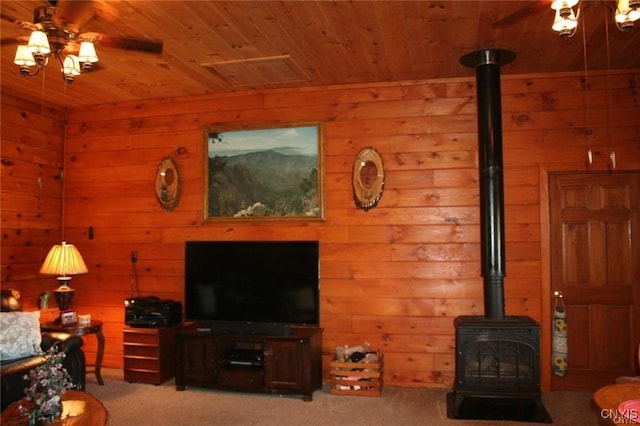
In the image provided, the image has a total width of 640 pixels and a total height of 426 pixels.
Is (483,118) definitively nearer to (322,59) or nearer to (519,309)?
(322,59)

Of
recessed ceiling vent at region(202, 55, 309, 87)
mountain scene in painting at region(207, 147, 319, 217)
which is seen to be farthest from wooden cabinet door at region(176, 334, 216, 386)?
recessed ceiling vent at region(202, 55, 309, 87)

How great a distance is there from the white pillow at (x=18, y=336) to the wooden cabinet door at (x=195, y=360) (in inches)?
45.7

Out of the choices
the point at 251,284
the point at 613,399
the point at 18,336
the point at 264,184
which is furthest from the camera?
the point at 264,184

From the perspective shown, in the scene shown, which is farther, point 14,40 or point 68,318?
point 68,318

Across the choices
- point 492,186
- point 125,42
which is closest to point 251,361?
point 492,186

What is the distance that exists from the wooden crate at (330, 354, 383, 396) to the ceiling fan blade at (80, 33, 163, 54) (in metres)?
2.86

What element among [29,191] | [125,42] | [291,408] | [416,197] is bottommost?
[291,408]

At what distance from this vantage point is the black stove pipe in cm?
407

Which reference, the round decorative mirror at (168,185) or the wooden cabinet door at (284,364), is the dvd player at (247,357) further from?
the round decorative mirror at (168,185)

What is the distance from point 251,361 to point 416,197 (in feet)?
6.66

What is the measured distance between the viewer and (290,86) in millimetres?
4891

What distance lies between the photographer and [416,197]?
15.3 ft

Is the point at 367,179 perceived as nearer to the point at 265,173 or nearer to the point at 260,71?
the point at 265,173

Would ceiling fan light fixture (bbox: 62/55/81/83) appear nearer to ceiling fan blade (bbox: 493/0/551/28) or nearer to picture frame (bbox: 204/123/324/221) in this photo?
picture frame (bbox: 204/123/324/221)
